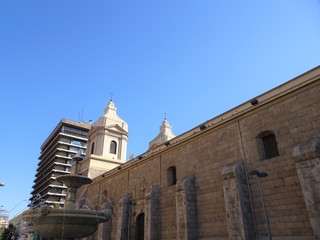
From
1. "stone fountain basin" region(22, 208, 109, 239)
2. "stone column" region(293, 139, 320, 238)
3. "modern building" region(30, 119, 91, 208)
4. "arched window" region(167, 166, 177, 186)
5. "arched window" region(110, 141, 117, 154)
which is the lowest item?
"stone fountain basin" region(22, 208, 109, 239)

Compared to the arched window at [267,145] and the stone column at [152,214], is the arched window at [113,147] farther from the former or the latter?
the arched window at [267,145]

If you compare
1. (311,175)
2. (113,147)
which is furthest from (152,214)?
(113,147)

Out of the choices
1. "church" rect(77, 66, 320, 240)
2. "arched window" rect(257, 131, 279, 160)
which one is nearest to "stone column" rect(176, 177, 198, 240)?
"church" rect(77, 66, 320, 240)

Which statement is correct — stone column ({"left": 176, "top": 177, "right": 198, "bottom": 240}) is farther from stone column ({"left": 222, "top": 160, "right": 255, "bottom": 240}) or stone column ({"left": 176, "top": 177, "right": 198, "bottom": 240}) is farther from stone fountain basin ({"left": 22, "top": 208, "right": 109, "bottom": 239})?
stone fountain basin ({"left": 22, "top": 208, "right": 109, "bottom": 239})

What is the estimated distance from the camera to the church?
33.2ft

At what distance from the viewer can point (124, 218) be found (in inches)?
762

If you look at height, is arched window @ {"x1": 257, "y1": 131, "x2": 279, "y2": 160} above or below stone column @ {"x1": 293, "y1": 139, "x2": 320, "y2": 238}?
above

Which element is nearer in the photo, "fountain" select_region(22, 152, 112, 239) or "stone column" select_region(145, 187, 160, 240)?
"fountain" select_region(22, 152, 112, 239)

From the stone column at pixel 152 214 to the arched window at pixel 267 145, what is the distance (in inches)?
308

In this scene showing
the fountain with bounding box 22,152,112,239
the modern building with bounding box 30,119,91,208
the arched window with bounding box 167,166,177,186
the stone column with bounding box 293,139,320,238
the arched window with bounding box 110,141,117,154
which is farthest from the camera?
the modern building with bounding box 30,119,91,208

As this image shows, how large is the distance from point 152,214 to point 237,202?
269 inches

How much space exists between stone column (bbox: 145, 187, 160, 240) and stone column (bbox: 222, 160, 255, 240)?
6.13 m

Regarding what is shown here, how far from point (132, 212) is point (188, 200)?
6810 mm

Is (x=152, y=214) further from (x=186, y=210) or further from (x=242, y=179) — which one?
(x=242, y=179)
